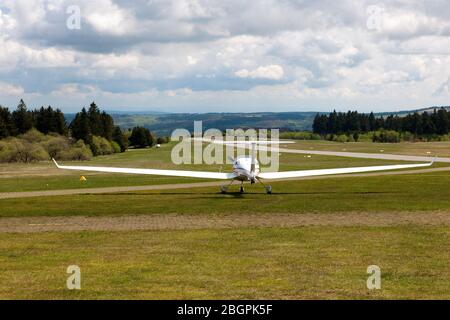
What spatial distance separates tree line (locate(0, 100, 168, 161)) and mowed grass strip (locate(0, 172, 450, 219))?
5910 centimetres

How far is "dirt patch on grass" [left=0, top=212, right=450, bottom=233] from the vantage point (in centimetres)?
2461

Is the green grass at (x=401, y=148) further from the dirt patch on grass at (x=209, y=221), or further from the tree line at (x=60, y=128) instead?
the dirt patch on grass at (x=209, y=221)

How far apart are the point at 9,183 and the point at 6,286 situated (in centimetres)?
3691

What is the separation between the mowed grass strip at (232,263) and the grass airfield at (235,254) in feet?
0.10

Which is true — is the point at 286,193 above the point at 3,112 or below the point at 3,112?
below

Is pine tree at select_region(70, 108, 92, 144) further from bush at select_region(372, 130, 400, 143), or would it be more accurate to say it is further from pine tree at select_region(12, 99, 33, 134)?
bush at select_region(372, 130, 400, 143)

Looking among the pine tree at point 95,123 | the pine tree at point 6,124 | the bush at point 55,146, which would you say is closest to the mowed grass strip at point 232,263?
the bush at point 55,146

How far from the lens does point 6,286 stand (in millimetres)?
14234

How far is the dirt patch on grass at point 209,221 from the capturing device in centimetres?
2461

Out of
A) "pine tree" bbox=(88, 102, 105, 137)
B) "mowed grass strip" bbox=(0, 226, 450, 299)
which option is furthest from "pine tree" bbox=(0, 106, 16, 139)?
"mowed grass strip" bbox=(0, 226, 450, 299)

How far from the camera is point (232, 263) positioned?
16797mm

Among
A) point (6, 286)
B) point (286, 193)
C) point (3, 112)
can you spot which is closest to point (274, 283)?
point (6, 286)
